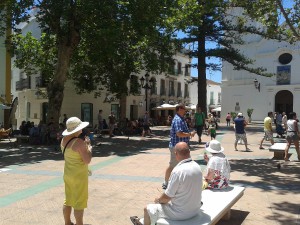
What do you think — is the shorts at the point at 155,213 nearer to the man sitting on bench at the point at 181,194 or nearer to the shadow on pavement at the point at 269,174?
the man sitting on bench at the point at 181,194

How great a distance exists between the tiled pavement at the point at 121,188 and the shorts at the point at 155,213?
1.19 meters

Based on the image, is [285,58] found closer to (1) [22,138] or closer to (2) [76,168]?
(1) [22,138]

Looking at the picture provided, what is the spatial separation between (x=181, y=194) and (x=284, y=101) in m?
37.3

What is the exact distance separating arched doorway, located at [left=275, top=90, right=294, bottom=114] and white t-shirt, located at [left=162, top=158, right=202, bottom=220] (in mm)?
36452

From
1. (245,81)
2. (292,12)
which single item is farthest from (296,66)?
(292,12)

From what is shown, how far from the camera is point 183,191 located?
4.05 metres

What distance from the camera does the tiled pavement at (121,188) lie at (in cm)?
558

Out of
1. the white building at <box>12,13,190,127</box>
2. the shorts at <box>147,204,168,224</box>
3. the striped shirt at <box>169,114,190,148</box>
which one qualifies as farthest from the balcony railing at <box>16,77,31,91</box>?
the shorts at <box>147,204,168,224</box>

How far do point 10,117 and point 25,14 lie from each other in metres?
6.22

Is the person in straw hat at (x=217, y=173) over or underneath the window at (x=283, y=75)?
underneath

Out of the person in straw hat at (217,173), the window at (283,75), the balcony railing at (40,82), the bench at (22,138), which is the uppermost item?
the window at (283,75)

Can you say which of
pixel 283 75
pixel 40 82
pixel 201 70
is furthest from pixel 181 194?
pixel 283 75

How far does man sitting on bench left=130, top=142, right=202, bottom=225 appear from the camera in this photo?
13.2 feet

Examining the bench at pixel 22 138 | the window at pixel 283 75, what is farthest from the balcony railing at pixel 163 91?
the bench at pixel 22 138
